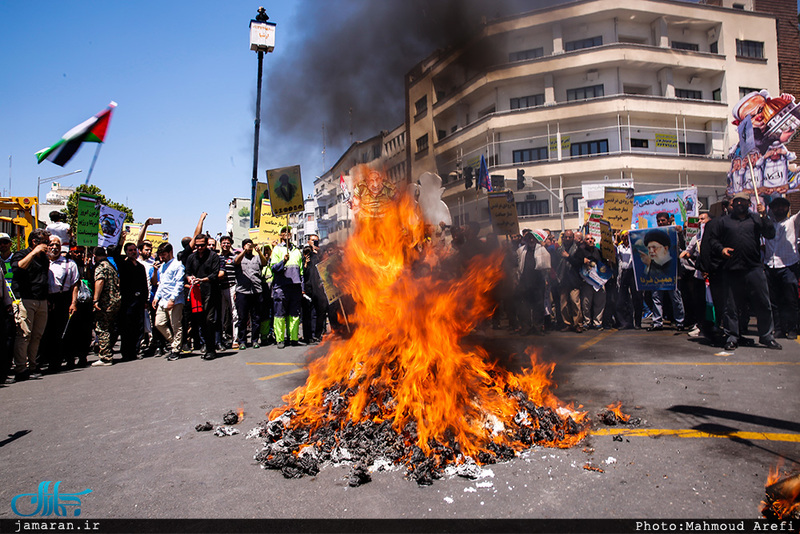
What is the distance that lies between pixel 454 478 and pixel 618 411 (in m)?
1.96

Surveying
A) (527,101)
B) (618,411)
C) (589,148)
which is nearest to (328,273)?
(618,411)

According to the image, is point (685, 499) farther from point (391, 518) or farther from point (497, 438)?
point (391, 518)

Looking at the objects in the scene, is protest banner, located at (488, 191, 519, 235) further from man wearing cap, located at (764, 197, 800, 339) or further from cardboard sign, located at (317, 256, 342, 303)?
cardboard sign, located at (317, 256, 342, 303)

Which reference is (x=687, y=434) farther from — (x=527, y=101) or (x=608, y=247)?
(x=527, y=101)

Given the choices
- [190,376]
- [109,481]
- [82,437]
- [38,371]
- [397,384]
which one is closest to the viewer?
[109,481]

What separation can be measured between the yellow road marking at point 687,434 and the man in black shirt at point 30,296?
812 cm

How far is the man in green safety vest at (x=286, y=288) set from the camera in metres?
9.63

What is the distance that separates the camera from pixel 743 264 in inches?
286

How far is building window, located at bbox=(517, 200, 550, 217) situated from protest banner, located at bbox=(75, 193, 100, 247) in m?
27.9

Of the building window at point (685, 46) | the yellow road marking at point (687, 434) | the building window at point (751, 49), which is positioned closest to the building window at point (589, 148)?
the building window at point (685, 46)

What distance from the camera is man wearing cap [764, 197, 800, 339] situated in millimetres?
8055

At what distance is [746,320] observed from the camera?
865 centimetres

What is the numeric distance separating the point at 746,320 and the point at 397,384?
7.63 meters

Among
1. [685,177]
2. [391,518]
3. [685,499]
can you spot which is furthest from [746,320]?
[685,177]
